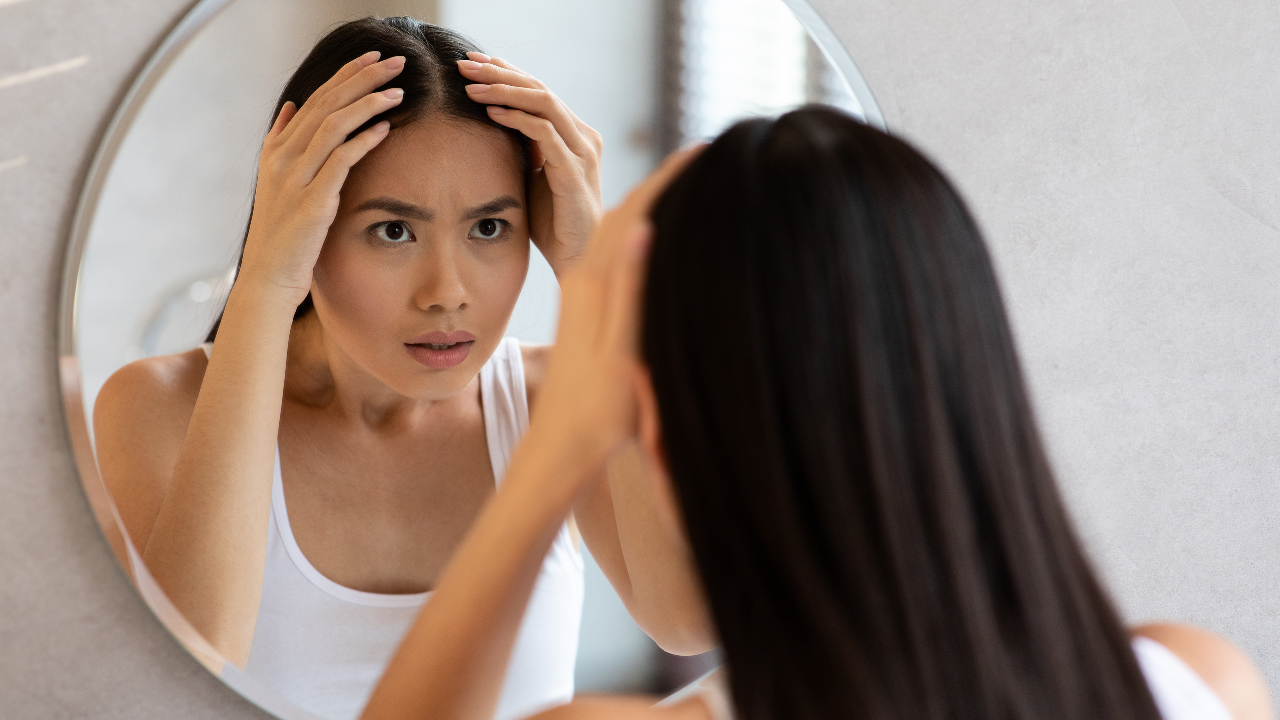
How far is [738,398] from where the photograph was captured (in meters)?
0.44

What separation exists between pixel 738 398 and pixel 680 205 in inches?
3.8

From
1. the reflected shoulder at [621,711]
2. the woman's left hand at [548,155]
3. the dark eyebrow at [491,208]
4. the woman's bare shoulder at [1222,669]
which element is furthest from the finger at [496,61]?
the woman's bare shoulder at [1222,669]

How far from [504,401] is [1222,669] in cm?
49

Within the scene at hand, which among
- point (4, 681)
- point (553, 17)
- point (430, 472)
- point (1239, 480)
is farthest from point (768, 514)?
point (1239, 480)

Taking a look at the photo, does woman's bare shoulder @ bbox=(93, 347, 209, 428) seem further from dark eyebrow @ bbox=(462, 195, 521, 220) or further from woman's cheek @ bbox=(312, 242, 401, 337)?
dark eyebrow @ bbox=(462, 195, 521, 220)

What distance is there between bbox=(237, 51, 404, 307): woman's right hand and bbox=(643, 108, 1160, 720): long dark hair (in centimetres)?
30

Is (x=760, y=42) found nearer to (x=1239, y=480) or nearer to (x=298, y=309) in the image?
(x=298, y=309)

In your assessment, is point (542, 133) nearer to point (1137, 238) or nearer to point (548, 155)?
point (548, 155)

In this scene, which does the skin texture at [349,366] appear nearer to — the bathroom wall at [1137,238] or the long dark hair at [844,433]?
the long dark hair at [844,433]

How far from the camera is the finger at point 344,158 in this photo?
26.0 inches

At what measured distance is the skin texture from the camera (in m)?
0.67

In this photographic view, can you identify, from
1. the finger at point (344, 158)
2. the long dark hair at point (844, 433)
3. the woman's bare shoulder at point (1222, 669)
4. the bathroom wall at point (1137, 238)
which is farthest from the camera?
the bathroom wall at point (1137, 238)

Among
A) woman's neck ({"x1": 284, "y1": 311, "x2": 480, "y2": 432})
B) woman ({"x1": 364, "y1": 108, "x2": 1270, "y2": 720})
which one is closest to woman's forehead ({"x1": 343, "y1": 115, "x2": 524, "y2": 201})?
woman's neck ({"x1": 284, "y1": 311, "x2": 480, "y2": 432})

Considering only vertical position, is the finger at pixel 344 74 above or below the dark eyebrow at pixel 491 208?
above
